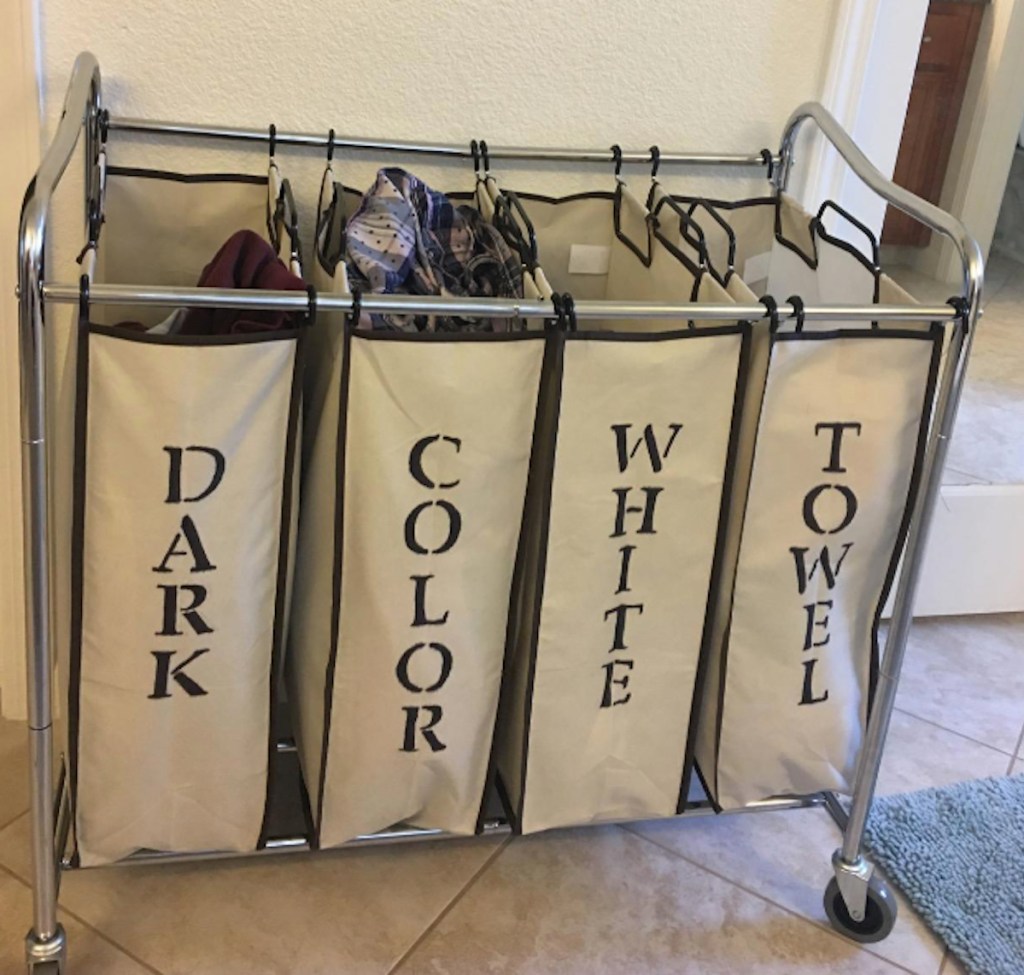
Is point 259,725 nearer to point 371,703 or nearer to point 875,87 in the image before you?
point 371,703

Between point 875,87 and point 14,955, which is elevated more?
point 875,87

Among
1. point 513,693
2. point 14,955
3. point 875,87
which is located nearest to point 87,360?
point 513,693

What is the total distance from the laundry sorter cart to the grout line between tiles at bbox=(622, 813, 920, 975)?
15 mm

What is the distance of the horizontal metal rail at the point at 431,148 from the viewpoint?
1328 mm

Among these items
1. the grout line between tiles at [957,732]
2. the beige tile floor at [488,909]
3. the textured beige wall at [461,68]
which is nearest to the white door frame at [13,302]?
the textured beige wall at [461,68]

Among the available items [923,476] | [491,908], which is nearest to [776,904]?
[491,908]

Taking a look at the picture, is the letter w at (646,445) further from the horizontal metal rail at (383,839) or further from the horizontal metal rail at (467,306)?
the horizontal metal rail at (383,839)

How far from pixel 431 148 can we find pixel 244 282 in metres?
0.38

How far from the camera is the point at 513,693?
129cm

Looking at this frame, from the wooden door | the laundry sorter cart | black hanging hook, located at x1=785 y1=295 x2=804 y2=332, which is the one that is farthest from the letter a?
the wooden door

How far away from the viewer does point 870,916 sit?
1.42 metres

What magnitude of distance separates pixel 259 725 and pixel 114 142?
0.66 meters

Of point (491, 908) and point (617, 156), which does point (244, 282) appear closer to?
point (617, 156)

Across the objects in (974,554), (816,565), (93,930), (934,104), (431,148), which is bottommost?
(93,930)
